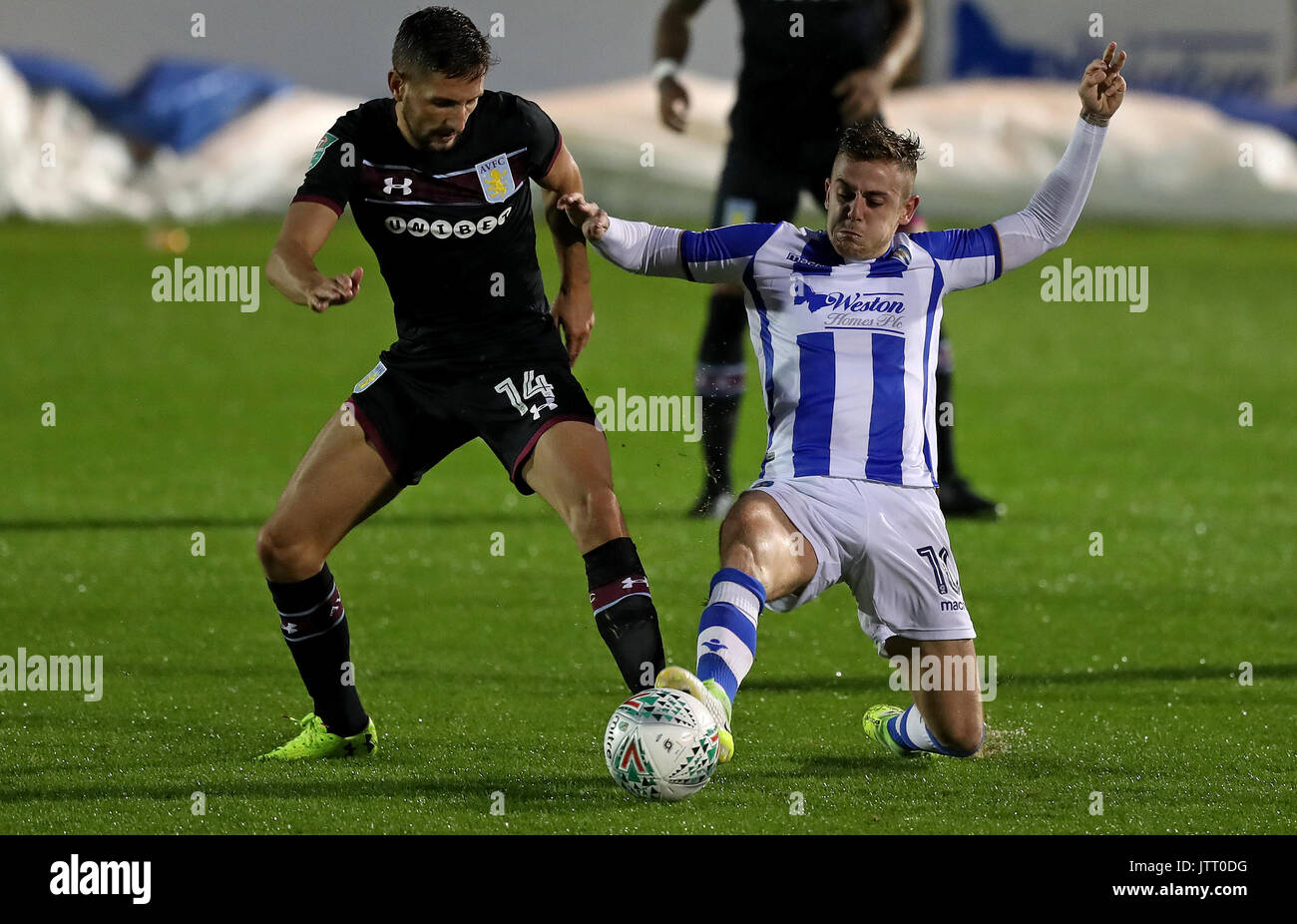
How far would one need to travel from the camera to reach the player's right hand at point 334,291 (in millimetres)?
4082

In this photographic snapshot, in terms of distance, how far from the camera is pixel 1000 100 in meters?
27.0

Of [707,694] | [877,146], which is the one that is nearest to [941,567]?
[707,694]

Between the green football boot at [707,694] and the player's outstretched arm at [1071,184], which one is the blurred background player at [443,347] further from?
the player's outstretched arm at [1071,184]

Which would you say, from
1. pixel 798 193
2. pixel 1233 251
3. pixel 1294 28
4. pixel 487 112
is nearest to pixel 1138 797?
pixel 487 112

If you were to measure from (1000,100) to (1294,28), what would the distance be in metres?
4.61

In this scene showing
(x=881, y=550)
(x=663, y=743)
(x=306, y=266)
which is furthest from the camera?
(x=881, y=550)

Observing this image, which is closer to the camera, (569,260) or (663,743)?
(663,743)

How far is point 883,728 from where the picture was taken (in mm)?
4871

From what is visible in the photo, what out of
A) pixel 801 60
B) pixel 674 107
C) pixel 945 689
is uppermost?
pixel 801 60

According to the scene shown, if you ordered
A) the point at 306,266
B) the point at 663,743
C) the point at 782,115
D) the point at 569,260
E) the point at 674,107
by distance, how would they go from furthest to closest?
the point at 782,115, the point at 674,107, the point at 569,260, the point at 306,266, the point at 663,743

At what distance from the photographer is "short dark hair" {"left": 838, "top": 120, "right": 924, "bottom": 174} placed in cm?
450

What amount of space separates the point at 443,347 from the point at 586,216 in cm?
55

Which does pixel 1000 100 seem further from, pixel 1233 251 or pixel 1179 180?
pixel 1233 251

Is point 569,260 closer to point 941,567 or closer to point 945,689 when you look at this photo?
point 941,567
